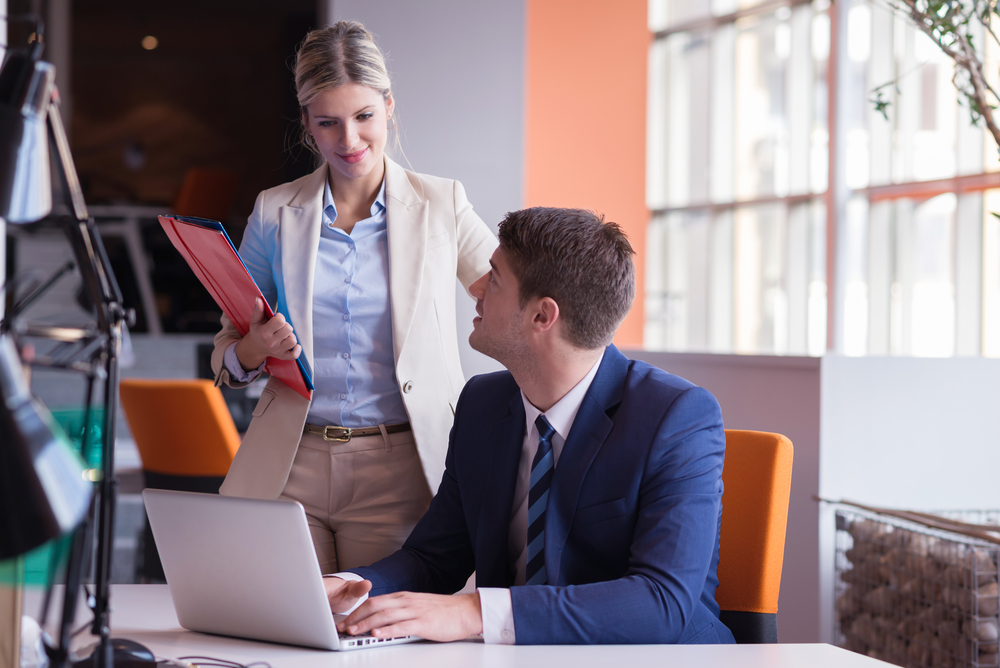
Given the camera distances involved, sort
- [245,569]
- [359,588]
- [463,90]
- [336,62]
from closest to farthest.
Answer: [245,569]
[359,588]
[336,62]
[463,90]

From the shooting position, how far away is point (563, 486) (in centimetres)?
126

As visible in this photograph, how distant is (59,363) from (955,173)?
5.73 m

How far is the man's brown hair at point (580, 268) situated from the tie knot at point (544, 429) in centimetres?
12

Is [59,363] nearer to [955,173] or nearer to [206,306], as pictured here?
[206,306]

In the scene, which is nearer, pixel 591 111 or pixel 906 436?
pixel 906 436

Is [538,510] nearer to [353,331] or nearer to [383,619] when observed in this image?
[383,619]

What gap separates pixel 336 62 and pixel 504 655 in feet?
3.16

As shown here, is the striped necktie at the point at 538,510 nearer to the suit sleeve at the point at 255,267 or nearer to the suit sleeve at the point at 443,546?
the suit sleeve at the point at 443,546

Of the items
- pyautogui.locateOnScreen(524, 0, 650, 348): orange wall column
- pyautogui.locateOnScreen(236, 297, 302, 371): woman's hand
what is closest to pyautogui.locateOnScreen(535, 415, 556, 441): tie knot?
pyautogui.locateOnScreen(236, 297, 302, 371): woman's hand

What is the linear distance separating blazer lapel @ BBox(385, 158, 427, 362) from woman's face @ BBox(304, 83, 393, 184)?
0.23 feet

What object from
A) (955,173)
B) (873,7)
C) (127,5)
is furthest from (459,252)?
(873,7)

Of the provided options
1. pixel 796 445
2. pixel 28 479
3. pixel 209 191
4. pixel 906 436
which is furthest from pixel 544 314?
pixel 209 191

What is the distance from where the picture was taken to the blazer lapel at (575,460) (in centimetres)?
124

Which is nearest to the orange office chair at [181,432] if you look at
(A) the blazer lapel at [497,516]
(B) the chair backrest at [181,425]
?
(B) the chair backrest at [181,425]
